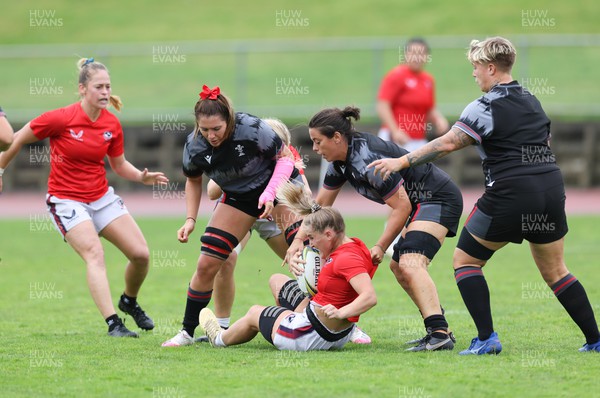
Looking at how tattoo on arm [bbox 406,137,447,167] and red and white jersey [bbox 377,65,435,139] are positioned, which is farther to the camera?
red and white jersey [bbox 377,65,435,139]

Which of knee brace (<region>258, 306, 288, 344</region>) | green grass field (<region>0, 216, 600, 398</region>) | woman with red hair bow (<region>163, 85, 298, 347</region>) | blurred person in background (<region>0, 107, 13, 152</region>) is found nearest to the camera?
green grass field (<region>0, 216, 600, 398</region>)

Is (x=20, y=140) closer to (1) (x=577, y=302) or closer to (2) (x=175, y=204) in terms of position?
(1) (x=577, y=302)

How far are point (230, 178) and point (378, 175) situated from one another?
123cm

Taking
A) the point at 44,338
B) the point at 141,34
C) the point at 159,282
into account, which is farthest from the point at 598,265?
the point at 141,34

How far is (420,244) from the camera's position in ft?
22.7

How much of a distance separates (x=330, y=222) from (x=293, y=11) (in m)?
29.3

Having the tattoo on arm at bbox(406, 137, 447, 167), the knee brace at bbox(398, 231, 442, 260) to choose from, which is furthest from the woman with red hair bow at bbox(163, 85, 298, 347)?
the tattoo on arm at bbox(406, 137, 447, 167)

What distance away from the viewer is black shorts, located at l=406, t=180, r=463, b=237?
7031mm

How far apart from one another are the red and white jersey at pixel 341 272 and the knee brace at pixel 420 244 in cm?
29

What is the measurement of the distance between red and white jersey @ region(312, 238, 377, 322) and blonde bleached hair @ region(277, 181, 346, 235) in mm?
171

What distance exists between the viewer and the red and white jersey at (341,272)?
6.63 m

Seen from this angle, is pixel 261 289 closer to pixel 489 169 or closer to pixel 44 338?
pixel 44 338

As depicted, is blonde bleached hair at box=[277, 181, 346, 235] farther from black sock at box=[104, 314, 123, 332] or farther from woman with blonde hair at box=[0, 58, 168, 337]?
black sock at box=[104, 314, 123, 332]

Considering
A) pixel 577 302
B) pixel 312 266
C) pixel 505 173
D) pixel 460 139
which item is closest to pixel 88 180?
pixel 312 266
